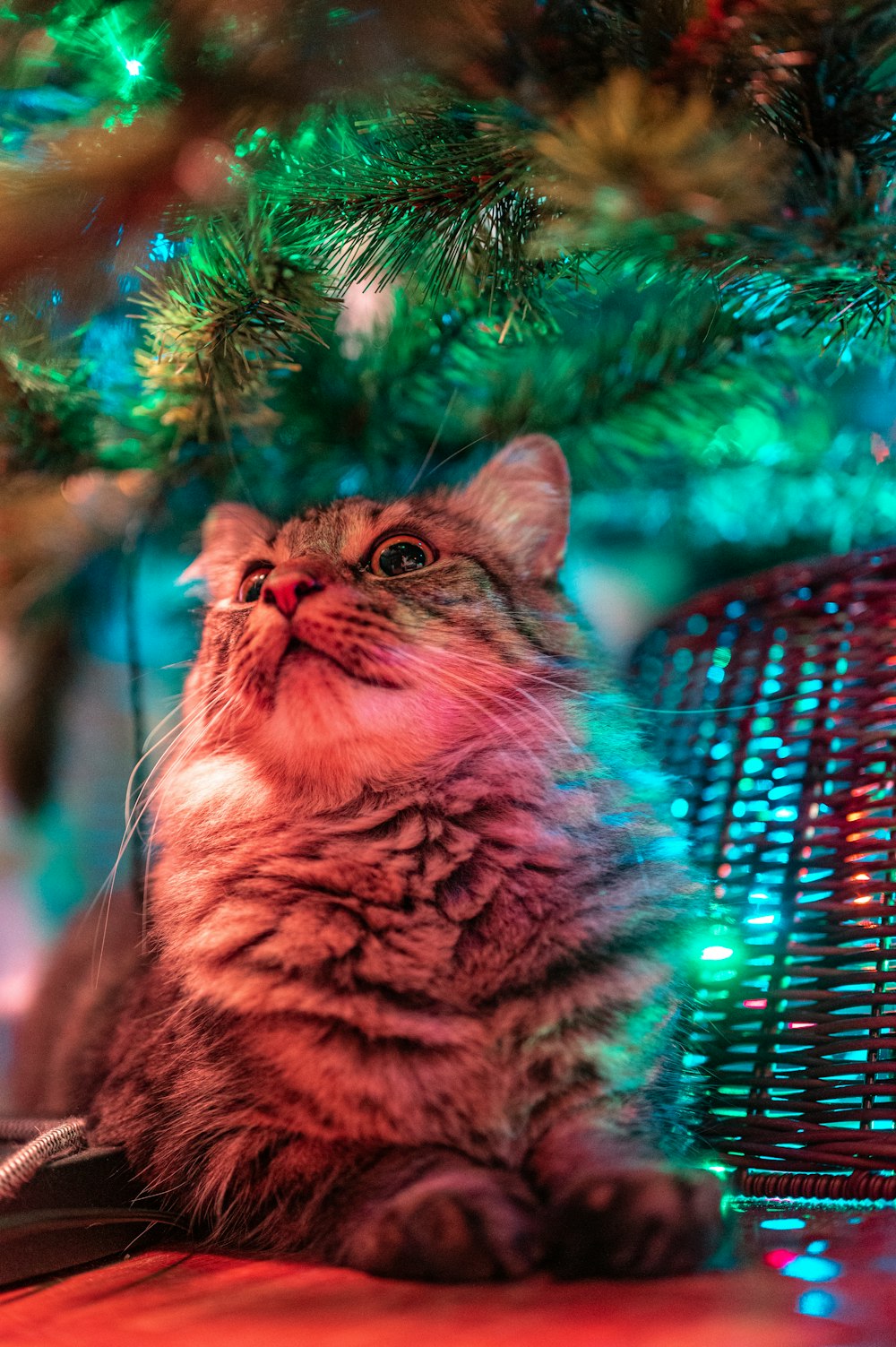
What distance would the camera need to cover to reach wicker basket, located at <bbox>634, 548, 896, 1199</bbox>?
756 millimetres

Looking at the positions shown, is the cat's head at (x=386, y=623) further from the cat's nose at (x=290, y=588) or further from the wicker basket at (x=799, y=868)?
the wicker basket at (x=799, y=868)

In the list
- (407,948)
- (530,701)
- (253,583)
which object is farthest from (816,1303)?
(253,583)

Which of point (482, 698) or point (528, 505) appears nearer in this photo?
point (482, 698)

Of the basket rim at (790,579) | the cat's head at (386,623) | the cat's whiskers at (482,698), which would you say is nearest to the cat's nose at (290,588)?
the cat's head at (386,623)

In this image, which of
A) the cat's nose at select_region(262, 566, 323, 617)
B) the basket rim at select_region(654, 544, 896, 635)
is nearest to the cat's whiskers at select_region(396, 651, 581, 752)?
the cat's nose at select_region(262, 566, 323, 617)

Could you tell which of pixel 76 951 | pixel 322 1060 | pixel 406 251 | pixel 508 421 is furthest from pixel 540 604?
pixel 76 951

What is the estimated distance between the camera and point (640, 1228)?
0.52m

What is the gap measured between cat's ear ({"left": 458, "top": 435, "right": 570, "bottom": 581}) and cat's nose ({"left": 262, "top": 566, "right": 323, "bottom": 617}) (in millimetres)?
272

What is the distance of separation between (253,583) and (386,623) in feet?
0.62

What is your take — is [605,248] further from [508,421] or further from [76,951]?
[76,951]

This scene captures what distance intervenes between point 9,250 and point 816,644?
84 centimetres

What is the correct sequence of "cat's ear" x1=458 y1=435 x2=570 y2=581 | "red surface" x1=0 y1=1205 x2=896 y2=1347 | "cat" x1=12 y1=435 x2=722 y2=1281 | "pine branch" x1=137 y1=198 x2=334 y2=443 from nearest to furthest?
"red surface" x1=0 y1=1205 x2=896 y2=1347 → "cat" x1=12 y1=435 x2=722 y2=1281 → "pine branch" x1=137 y1=198 x2=334 y2=443 → "cat's ear" x1=458 y1=435 x2=570 y2=581

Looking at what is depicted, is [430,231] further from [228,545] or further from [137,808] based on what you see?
[137,808]

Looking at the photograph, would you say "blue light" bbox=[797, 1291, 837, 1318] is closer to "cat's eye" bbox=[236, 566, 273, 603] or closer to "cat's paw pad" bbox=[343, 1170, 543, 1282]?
"cat's paw pad" bbox=[343, 1170, 543, 1282]
